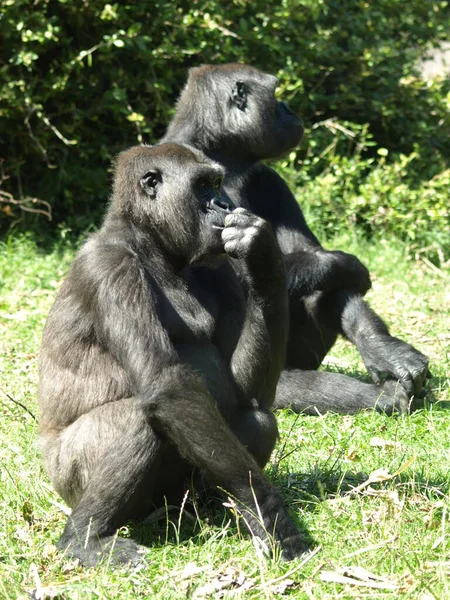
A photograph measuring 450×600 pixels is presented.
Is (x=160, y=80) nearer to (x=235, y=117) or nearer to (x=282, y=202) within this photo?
(x=235, y=117)

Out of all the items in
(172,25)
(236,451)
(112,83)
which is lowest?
(236,451)

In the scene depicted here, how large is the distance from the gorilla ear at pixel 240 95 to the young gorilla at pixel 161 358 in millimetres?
2183

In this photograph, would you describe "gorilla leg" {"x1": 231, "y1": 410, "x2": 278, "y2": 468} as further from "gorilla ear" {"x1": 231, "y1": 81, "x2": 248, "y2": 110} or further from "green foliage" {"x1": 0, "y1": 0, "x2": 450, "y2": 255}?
"green foliage" {"x1": 0, "y1": 0, "x2": 450, "y2": 255}

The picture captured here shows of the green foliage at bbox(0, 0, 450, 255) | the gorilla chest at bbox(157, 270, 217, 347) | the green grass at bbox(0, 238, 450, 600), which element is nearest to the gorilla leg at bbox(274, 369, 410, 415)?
the green grass at bbox(0, 238, 450, 600)

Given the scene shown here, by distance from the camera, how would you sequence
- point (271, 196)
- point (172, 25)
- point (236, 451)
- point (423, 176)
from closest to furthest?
point (236, 451), point (271, 196), point (172, 25), point (423, 176)

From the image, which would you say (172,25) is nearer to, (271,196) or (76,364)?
(271,196)

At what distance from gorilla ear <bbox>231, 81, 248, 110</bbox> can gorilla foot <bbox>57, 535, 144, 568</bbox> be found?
366 cm

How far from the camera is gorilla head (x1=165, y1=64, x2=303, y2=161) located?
657cm

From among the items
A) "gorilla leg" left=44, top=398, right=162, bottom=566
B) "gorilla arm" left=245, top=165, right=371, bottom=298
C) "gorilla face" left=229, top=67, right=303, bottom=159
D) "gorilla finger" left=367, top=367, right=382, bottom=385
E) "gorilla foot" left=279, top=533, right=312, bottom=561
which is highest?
"gorilla face" left=229, top=67, right=303, bottom=159

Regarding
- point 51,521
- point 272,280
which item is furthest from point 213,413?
point 51,521

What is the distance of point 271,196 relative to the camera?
21.9 ft

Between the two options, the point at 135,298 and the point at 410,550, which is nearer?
the point at 410,550

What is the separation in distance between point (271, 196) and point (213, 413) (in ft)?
10.1

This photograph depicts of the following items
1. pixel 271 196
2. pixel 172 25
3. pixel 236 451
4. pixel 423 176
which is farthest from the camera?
pixel 423 176
